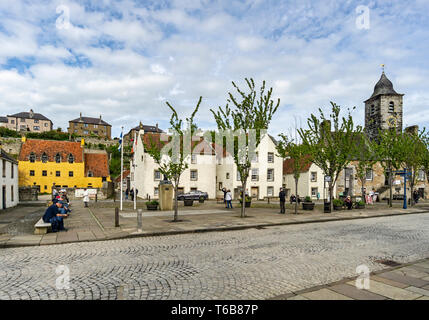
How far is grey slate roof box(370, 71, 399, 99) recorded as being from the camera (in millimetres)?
57406

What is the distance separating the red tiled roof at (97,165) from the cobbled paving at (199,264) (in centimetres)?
4550

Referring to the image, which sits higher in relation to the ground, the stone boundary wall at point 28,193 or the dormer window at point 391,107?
the dormer window at point 391,107

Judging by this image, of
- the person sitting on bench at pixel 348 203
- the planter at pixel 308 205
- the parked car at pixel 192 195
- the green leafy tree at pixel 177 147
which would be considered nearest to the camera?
the green leafy tree at pixel 177 147

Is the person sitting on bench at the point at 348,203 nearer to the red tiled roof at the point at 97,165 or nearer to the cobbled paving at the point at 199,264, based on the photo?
the cobbled paving at the point at 199,264

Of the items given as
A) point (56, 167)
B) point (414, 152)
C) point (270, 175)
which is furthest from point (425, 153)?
point (56, 167)

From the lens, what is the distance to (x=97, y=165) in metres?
53.7

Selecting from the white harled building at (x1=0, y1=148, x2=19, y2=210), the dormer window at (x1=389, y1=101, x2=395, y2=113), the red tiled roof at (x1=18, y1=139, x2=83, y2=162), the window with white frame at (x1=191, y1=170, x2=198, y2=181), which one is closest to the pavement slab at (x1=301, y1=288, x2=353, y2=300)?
the white harled building at (x1=0, y1=148, x2=19, y2=210)

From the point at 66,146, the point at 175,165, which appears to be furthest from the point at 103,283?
the point at 66,146

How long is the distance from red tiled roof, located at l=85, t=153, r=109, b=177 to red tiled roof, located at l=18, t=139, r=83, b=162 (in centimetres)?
234

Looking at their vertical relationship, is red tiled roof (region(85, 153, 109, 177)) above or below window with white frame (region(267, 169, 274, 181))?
above

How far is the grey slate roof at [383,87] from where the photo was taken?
2260 inches

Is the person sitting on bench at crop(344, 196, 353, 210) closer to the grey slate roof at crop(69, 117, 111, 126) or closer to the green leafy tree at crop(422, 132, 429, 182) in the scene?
the green leafy tree at crop(422, 132, 429, 182)

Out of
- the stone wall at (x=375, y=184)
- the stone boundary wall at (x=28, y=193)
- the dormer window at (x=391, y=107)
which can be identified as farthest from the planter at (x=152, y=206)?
the dormer window at (x=391, y=107)
